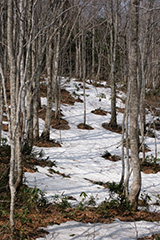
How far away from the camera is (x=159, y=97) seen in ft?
66.3

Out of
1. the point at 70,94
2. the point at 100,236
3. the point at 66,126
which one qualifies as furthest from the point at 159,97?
the point at 100,236

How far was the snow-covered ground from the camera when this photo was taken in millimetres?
3668

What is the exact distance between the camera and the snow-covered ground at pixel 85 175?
3.67 meters

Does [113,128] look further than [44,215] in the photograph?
Yes

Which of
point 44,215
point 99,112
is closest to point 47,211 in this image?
point 44,215

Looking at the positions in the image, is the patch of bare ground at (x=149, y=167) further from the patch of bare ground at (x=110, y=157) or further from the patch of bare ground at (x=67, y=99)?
the patch of bare ground at (x=67, y=99)

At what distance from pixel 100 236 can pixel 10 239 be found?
1260 mm

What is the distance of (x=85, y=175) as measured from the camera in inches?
292

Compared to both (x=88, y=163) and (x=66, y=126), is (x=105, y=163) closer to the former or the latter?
(x=88, y=163)

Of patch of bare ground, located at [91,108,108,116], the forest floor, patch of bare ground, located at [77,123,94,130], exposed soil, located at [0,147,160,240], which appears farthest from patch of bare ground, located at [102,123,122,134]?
exposed soil, located at [0,147,160,240]

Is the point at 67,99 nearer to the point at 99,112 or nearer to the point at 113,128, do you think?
the point at 99,112

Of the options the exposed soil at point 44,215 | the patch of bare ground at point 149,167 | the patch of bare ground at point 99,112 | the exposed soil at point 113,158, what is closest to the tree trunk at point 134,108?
the exposed soil at point 44,215

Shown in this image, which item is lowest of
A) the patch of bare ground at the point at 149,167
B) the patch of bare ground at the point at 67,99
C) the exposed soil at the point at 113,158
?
the patch of bare ground at the point at 149,167

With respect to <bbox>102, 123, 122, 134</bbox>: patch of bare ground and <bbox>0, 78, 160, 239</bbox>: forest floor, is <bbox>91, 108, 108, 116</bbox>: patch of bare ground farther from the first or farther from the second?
<bbox>0, 78, 160, 239</bbox>: forest floor
